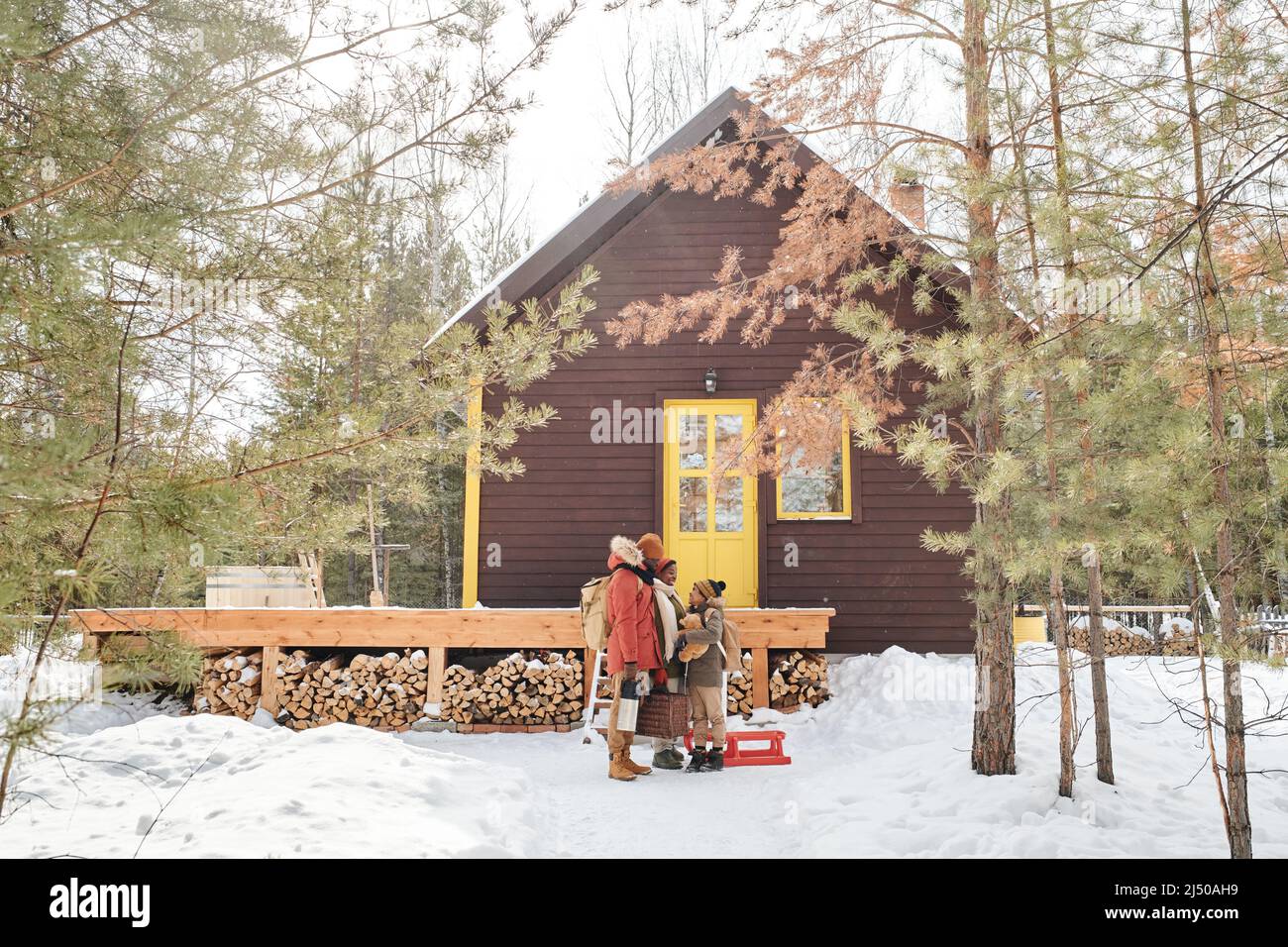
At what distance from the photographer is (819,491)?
346 inches

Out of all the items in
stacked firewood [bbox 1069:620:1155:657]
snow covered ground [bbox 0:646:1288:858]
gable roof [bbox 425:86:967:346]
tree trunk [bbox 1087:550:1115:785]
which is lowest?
stacked firewood [bbox 1069:620:1155:657]

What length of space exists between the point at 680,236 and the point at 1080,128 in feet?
16.5

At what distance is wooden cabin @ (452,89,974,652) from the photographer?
8547 mm

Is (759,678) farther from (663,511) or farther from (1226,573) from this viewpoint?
(1226,573)

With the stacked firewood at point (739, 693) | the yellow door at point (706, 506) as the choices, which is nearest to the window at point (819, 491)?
the yellow door at point (706, 506)

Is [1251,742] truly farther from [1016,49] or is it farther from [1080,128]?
[1016,49]

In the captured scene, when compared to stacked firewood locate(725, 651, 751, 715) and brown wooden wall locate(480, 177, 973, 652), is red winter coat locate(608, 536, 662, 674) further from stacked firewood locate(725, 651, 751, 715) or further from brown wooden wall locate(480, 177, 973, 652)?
brown wooden wall locate(480, 177, 973, 652)

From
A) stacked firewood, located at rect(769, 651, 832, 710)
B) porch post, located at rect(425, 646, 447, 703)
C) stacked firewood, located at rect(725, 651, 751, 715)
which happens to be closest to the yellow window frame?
stacked firewood, located at rect(769, 651, 832, 710)

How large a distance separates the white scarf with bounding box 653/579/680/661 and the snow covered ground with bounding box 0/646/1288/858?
0.82 metres

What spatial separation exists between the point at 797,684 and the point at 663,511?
2168 millimetres

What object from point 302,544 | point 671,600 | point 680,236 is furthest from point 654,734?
point 680,236

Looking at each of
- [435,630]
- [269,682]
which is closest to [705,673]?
[435,630]

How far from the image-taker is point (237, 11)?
3.07 meters
